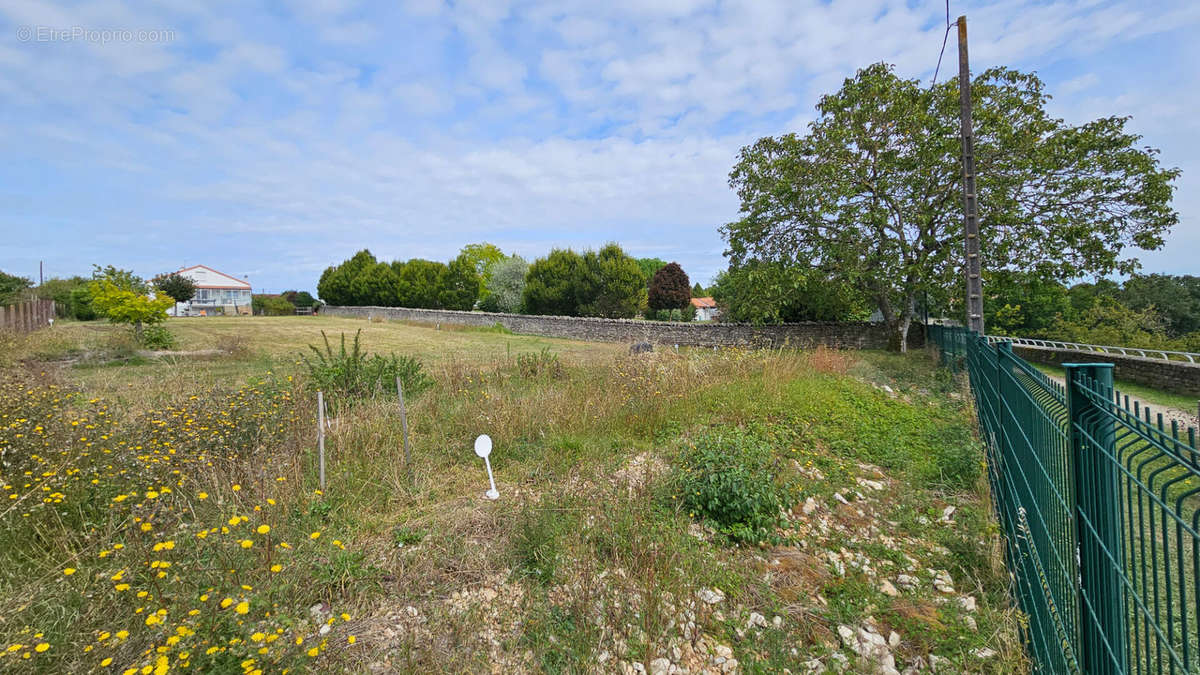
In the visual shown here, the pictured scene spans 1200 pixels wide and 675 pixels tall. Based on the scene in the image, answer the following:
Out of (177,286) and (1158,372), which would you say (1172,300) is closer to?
(1158,372)

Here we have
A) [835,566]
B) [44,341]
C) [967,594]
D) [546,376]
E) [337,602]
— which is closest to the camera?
[337,602]

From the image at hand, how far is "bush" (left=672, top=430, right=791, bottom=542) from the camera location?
389 cm

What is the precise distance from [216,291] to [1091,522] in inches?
3087

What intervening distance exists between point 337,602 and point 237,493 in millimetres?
Result: 1330

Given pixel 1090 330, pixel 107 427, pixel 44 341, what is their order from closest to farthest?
pixel 107 427, pixel 44 341, pixel 1090 330

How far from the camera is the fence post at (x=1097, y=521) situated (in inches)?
59.1

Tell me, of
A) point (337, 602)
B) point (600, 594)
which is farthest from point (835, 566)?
point (337, 602)

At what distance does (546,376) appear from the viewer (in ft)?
28.8

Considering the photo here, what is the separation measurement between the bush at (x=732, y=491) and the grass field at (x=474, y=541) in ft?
0.07

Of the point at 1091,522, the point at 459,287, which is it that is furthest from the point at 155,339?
the point at 459,287

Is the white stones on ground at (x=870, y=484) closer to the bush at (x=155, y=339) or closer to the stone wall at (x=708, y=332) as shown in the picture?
the stone wall at (x=708, y=332)

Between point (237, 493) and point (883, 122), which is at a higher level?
point (883, 122)

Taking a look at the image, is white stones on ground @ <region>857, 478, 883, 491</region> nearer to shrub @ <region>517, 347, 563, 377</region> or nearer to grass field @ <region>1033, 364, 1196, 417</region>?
shrub @ <region>517, 347, 563, 377</region>

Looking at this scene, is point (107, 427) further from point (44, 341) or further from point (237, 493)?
point (44, 341)
